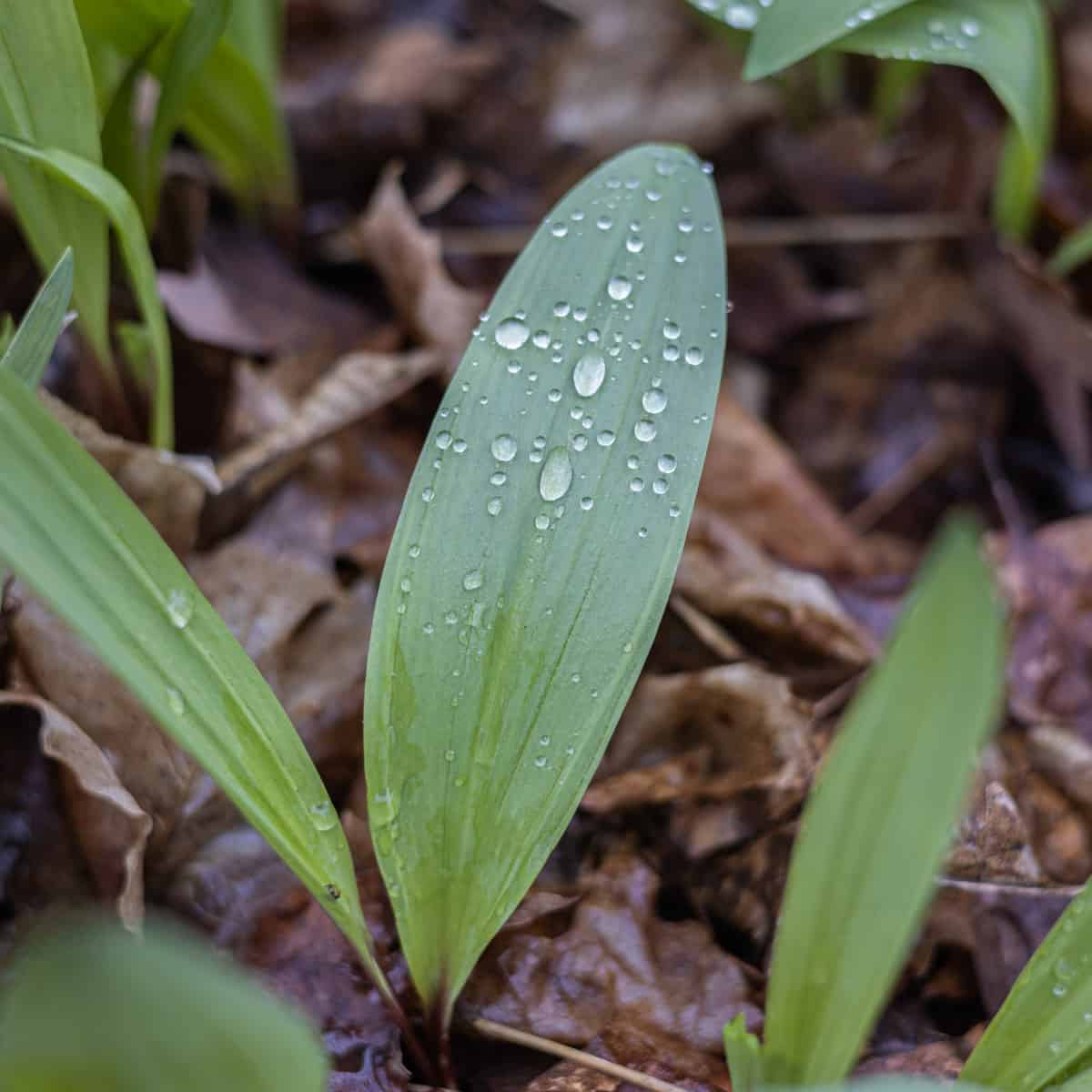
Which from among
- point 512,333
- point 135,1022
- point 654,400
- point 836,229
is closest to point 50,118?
point 512,333

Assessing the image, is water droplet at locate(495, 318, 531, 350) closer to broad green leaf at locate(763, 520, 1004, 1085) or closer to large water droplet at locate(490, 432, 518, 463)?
large water droplet at locate(490, 432, 518, 463)

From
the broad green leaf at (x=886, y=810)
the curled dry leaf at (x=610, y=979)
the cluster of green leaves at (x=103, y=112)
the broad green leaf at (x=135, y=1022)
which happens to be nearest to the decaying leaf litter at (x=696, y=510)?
the curled dry leaf at (x=610, y=979)

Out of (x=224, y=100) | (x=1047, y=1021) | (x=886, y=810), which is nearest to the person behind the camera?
(x=886, y=810)

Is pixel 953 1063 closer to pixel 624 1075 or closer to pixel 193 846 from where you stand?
pixel 624 1075

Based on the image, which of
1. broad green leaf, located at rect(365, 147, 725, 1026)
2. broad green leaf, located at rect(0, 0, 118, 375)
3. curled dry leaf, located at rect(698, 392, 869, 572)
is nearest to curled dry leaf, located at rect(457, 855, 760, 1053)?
broad green leaf, located at rect(365, 147, 725, 1026)

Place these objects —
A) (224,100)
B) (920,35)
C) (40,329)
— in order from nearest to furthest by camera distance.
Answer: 1. (40,329)
2. (920,35)
3. (224,100)

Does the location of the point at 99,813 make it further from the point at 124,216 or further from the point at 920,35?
the point at 920,35
